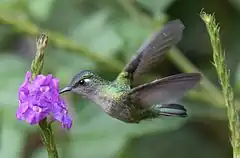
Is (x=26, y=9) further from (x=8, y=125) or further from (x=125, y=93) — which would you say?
(x=125, y=93)

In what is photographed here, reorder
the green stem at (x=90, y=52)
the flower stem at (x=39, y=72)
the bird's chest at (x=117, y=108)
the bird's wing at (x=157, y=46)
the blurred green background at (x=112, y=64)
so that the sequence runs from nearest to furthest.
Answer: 1. the flower stem at (x=39, y=72)
2. the bird's chest at (x=117, y=108)
3. the bird's wing at (x=157, y=46)
4. the green stem at (x=90, y=52)
5. the blurred green background at (x=112, y=64)

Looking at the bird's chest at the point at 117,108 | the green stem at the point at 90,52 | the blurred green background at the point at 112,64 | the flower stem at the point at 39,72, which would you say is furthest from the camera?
the blurred green background at the point at 112,64

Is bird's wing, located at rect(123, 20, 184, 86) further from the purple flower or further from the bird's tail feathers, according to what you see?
the purple flower

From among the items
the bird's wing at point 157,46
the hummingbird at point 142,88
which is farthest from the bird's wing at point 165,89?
the bird's wing at point 157,46

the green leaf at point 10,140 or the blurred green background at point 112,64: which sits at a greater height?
the blurred green background at point 112,64

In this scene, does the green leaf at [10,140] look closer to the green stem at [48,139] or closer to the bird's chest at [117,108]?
the bird's chest at [117,108]

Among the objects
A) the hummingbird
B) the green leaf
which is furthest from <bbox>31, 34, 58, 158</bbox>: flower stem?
the green leaf

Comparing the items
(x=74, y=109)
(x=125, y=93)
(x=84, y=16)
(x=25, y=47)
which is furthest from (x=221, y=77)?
(x=25, y=47)
